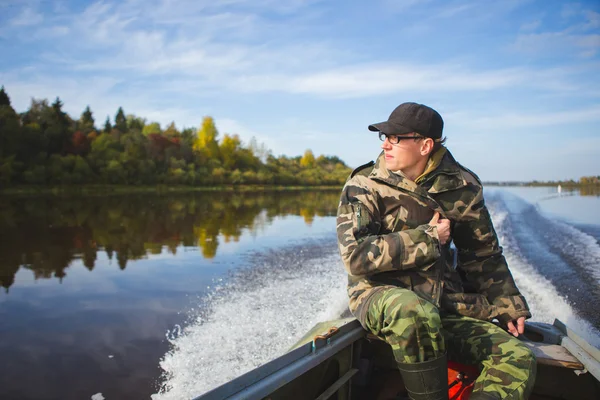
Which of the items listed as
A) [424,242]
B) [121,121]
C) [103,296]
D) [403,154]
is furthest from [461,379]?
[121,121]

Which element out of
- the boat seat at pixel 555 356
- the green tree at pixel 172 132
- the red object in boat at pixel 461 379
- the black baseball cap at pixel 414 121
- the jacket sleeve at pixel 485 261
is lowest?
the red object in boat at pixel 461 379

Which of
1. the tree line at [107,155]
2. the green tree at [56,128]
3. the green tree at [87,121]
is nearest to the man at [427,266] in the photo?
the tree line at [107,155]

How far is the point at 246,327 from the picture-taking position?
5.05 meters

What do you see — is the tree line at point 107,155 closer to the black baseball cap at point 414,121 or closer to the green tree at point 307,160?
the green tree at point 307,160

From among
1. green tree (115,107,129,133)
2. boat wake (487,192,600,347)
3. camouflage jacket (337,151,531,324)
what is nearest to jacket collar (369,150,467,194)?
camouflage jacket (337,151,531,324)

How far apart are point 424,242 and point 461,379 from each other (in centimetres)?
85

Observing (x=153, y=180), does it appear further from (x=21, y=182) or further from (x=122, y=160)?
(x=21, y=182)

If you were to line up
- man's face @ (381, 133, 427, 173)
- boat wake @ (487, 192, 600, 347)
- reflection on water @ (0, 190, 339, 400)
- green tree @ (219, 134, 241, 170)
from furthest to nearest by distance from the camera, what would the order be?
green tree @ (219, 134, 241, 170)
boat wake @ (487, 192, 600, 347)
reflection on water @ (0, 190, 339, 400)
man's face @ (381, 133, 427, 173)

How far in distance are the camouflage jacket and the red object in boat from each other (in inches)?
12.2

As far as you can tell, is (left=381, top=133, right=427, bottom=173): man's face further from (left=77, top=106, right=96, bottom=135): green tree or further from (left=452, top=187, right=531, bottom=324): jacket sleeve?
(left=77, top=106, right=96, bottom=135): green tree

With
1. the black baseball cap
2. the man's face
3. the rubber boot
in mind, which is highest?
the black baseball cap

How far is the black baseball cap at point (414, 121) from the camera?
2502 mm

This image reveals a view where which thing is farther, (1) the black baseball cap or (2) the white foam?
(2) the white foam

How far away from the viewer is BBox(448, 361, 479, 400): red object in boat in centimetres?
242
